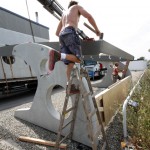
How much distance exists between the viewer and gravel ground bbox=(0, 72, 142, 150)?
15.0 feet

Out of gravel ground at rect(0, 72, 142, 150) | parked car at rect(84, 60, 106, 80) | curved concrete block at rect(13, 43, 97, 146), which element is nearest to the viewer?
gravel ground at rect(0, 72, 142, 150)

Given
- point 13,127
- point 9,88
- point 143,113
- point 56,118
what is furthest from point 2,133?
point 9,88

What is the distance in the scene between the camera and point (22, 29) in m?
12.0

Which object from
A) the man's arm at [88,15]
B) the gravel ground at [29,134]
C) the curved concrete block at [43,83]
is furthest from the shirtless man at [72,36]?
the gravel ground at [29,134]

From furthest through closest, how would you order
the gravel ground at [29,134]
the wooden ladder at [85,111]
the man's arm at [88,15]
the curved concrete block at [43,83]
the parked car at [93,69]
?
the parked car at [93,69], the curved concrete block at [43,83], the gravel ground at [29,134], the man's arm at [88,15], the wooden ladder at [85,111]

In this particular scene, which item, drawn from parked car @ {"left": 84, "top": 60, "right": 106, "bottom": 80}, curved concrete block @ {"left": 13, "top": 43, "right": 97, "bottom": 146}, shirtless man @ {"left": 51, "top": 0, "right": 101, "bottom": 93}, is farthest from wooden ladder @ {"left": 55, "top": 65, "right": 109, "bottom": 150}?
parked car @ {"left": 84, "top": 60, "right": 106, "bottom": 80}

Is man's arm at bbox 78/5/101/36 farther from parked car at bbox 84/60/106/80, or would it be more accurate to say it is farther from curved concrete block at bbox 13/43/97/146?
parked car at bbox 84/60/106/80

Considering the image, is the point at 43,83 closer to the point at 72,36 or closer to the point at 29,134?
the point at 29,134

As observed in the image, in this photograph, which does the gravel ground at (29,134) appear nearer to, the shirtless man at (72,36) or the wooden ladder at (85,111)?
the wooden ladder at (85,111)

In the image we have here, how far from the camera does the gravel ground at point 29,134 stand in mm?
4578

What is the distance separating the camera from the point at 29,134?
5199 millimetres

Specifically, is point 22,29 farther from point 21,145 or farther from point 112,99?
point 21,145

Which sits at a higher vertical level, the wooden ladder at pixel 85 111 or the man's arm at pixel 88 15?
the man's arm at pixel 88 15

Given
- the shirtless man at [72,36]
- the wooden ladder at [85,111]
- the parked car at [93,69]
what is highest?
the shirtless man at [72,36]
